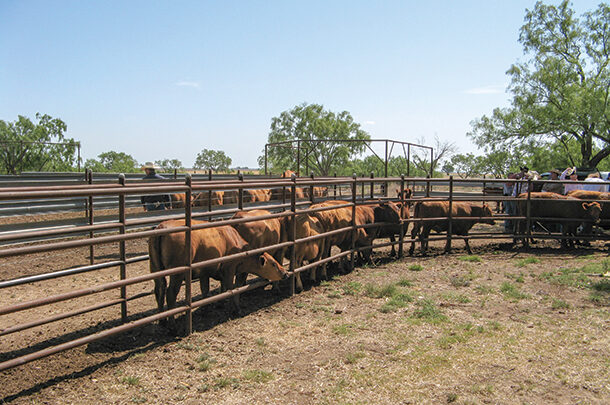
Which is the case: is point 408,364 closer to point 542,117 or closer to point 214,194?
point 214,194

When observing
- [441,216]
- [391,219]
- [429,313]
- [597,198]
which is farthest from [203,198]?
[597,198]

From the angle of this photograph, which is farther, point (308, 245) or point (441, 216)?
point (441, 216)

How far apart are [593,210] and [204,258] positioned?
1058 cm

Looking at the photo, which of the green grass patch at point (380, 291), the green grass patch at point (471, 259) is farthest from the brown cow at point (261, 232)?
the green grass patch at point (471, 259)

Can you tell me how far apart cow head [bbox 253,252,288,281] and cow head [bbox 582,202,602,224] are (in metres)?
9.19

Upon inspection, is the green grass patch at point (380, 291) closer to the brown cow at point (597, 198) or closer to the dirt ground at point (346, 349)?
the dirt ground at point (346, 349)

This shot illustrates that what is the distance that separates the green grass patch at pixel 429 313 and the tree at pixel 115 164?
124 feet

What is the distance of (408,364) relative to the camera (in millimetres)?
4543

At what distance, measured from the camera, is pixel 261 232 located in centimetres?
671

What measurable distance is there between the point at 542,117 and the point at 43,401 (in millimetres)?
22927

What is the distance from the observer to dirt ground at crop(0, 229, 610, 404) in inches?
155

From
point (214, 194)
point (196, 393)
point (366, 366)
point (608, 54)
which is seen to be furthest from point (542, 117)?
point (196, 393)

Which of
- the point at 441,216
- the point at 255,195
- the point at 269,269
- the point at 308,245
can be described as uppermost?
the point at 255,195

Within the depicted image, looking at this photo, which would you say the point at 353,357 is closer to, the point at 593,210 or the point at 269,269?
the point at 269,269
